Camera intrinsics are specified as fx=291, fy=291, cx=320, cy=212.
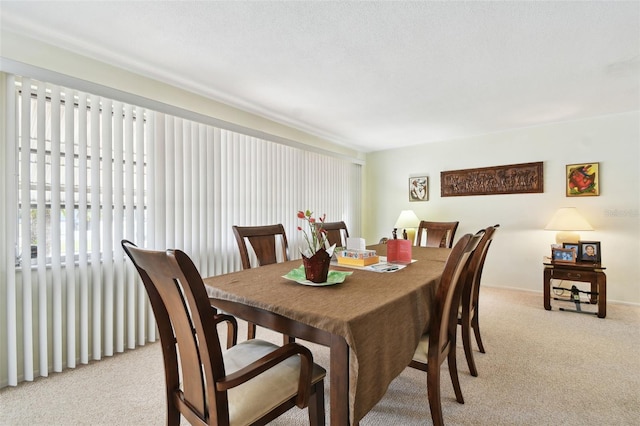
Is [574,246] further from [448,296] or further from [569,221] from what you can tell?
[448,296]

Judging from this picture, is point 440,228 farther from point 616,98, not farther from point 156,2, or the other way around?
point 156,2

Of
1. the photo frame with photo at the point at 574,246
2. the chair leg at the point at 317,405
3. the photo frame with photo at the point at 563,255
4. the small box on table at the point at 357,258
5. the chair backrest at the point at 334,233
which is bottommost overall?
the chair leg at the point at 317,405

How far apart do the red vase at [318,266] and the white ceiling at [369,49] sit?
147cm

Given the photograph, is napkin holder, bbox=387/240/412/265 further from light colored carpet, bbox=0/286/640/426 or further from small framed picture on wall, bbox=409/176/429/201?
small framed picture on wall, bbox=409/176/429/201

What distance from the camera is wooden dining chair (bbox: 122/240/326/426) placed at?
→ 87 cm

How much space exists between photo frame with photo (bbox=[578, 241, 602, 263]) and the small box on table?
9.59 ft

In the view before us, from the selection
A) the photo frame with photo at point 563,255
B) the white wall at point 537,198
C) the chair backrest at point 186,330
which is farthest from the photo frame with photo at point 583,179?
the chair backrest at point 186,330

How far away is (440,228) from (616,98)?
2.27 meters

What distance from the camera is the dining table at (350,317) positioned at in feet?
3.32

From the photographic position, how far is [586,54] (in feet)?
7.34

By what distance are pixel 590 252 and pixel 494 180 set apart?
1452 mm

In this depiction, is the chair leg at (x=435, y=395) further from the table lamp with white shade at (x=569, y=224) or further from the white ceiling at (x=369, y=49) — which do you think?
the table lamp with white shade at (x=569, y=224)

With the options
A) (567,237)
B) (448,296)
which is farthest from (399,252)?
(567,237)

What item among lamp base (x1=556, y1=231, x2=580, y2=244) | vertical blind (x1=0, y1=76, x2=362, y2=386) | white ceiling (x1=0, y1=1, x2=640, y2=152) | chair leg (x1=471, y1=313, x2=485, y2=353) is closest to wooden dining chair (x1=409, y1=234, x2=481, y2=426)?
chair leg (x1=471, y1=313, x2=485, y2=353)
